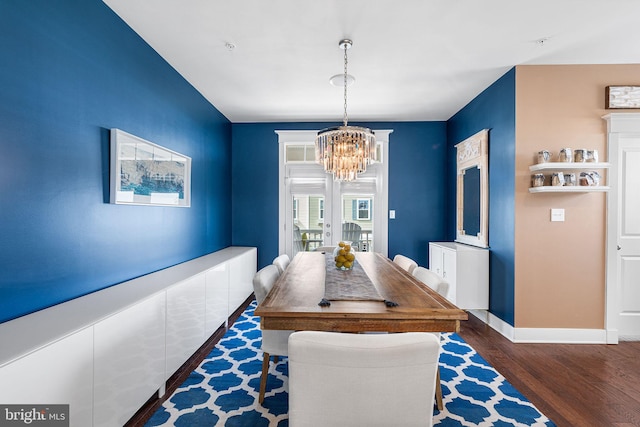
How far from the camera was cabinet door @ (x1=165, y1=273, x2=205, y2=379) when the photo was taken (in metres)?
2.17

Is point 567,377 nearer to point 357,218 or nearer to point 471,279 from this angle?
point 471,279

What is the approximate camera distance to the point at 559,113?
3.00m

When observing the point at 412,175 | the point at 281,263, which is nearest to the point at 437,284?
the point at 281,263

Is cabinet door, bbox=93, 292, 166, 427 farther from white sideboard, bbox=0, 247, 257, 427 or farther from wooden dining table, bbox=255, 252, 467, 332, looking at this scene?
wooden dining table, bbox=255, 252, 467, 332

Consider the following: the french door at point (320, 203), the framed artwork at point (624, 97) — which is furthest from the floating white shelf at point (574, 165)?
the french door at point (320, 203)

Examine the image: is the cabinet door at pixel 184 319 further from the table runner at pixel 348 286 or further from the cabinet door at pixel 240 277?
the table runner at pixel 348 286

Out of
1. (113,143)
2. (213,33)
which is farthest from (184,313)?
(213,33)

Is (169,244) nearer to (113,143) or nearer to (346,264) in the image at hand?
(113,143)

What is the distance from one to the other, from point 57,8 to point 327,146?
1.80 meters

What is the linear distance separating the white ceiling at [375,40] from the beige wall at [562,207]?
0.19m

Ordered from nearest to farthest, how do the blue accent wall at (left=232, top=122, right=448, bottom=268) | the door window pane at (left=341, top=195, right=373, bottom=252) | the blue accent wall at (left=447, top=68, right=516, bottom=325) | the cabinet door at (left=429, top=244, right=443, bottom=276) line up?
the blue accent wall at (left=447, top=68, right=516, bottom=325) < the cabinet door at (left=429, top=244, right=443, bottom=276) < the blue accent wall at (left=232, top=122, right=448, bottom=268) < the door window pane at (left=341, top=195, right=373, bottom=252)

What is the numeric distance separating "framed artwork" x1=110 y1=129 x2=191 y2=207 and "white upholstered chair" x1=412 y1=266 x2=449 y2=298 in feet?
7.29

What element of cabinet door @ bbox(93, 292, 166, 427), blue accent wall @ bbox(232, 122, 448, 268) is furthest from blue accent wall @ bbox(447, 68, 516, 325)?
cabinet door @ bbox(93, 292, 166, 427)

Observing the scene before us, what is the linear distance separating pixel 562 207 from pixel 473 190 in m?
1.05
